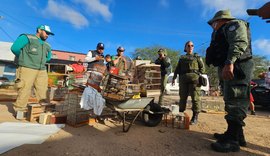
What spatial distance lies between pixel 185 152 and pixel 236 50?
157 cm

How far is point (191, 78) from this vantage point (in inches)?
179

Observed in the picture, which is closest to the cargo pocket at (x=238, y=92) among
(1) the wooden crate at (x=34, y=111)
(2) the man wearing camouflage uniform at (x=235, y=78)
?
(2) the man wearing camouflage uniform at (x=235, y=78)

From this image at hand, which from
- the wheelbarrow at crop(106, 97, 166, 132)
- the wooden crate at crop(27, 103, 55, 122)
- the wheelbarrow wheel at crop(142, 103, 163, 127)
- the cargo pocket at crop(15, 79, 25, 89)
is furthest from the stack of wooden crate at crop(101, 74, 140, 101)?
the cargo pocket at crop(15, 79, 25, 89)

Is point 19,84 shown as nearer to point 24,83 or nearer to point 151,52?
point 24,83

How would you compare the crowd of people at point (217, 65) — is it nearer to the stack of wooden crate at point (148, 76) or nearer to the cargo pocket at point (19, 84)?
the cargo pocket at point (19, 84)

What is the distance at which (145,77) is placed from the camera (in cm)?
462

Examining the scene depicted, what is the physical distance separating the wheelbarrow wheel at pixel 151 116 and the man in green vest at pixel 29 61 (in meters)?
2.58

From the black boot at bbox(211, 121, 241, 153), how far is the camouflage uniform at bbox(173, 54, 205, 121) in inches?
63.0

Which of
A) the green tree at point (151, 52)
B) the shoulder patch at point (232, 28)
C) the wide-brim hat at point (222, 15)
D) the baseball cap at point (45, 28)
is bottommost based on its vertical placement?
the shoulder patch at point (232, 28)

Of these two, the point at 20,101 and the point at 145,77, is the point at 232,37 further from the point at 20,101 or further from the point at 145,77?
the point at 20,101

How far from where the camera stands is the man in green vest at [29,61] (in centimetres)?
428

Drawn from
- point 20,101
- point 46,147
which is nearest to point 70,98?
point 20,101

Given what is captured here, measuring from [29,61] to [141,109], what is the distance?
2669mm

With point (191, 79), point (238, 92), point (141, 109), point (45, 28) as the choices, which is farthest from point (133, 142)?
point (45, 28)
